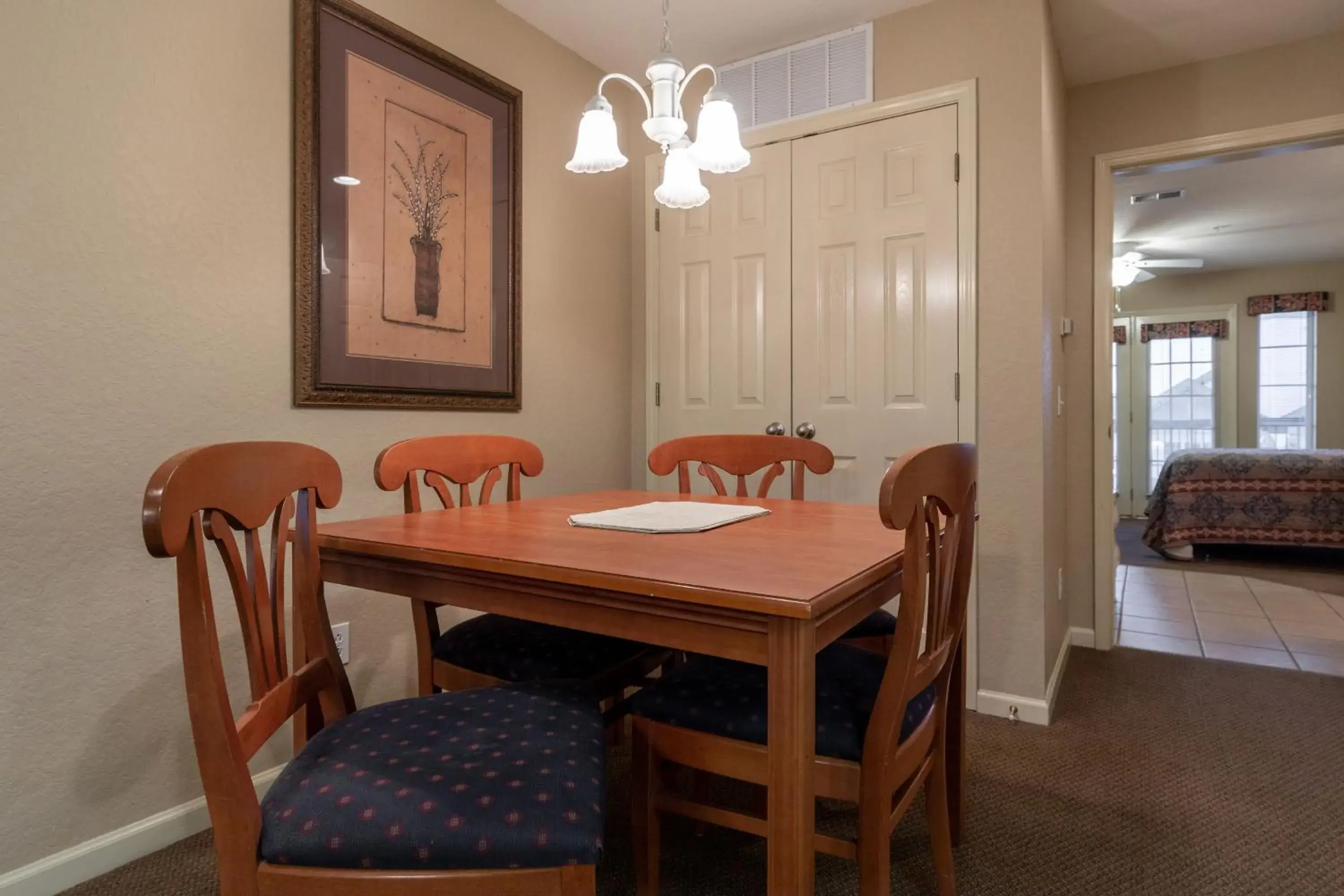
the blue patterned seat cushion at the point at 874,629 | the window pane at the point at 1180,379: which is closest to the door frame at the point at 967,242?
the blue patterned seat cushion at the point at 874,629

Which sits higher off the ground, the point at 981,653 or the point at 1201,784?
the point at 981,653

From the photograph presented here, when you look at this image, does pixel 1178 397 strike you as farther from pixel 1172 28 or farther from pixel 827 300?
pixel 827 300

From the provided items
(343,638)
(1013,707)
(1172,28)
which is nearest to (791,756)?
(343,638)

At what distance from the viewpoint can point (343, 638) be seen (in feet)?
6.63

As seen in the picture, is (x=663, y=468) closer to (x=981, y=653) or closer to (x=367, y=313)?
(x=367, y=313)

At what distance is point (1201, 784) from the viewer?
192cm

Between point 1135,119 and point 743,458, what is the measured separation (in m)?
2.29

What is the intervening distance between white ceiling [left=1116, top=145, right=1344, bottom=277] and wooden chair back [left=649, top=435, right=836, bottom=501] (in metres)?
2.50

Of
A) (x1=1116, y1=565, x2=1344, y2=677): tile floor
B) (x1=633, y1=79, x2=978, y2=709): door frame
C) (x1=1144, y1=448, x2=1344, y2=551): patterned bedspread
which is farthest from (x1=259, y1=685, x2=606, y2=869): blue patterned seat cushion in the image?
(x1=1144, y1=448, x2=1344, y2=551): patterned bedspread

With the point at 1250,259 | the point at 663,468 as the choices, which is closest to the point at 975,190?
the point at 663,468

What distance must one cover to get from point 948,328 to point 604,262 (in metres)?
1.34

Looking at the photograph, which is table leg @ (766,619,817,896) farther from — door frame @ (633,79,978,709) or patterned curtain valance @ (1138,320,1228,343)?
patterned curtain valance @ (1138,320,1228,343)

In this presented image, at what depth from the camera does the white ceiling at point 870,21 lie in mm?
2475

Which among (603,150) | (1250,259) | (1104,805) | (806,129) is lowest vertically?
(1104,805)
